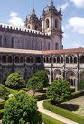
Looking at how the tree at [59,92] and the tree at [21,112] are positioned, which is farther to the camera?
the tree at [59,92]

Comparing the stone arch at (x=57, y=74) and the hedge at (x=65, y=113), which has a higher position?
the stone arch at (x=57, y=74)

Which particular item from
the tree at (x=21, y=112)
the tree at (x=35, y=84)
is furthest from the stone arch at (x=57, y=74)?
the tree at (x=21, y=112)

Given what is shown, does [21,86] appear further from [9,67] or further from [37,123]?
[37,123]

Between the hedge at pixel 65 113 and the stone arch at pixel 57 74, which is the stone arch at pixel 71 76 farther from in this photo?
the hedge at pixel 65 113

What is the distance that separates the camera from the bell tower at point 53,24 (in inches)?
2667

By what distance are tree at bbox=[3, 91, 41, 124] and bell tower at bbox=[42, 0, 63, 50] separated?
43.2 meters

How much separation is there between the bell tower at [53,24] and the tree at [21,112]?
142ft

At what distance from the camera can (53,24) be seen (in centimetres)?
6819

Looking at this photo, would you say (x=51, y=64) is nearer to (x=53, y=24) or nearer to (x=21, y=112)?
(x=53, y=24)

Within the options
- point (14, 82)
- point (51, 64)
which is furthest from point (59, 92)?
point (51, 64)

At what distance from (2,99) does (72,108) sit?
10440 mm

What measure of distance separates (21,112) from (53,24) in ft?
148

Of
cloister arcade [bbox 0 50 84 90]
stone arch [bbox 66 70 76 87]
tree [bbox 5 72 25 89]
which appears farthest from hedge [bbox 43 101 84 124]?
stone arch [bbox 66 70 76 87]

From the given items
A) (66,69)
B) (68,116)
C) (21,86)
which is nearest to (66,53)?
(66,69)
